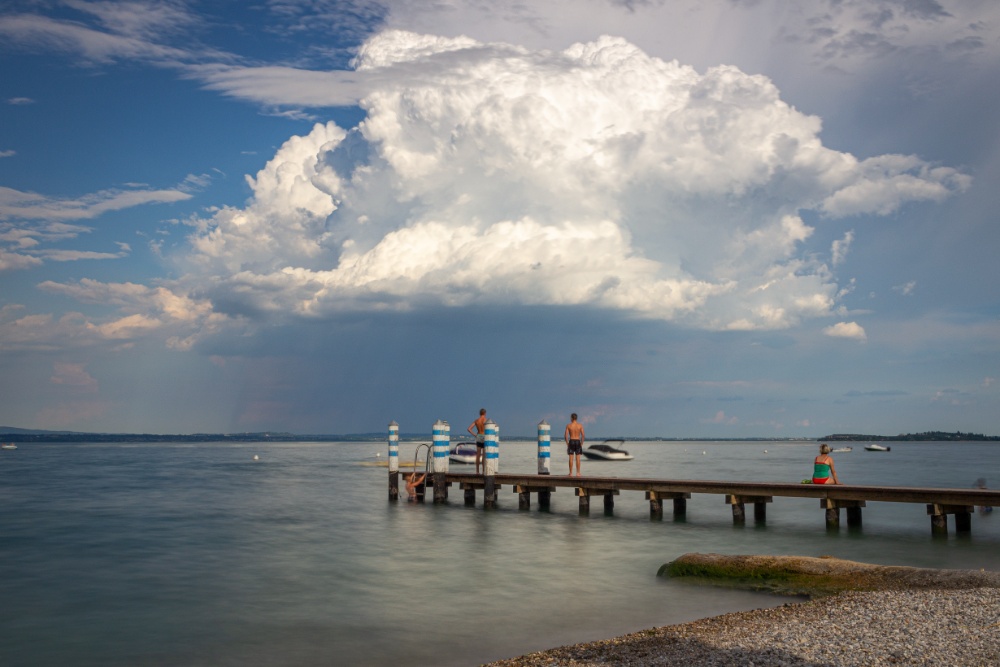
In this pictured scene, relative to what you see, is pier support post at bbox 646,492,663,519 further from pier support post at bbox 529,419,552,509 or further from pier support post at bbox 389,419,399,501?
pier support post at bbox 389,419,399,501

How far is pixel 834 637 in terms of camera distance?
9.41 m

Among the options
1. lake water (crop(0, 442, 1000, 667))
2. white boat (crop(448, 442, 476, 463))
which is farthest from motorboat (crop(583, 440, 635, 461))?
lake water (crop(0, 442, 1000, 667))

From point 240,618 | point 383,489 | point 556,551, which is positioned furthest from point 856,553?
point 383,489

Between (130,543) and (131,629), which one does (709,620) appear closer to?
(131,629)

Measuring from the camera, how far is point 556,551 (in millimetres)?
19594

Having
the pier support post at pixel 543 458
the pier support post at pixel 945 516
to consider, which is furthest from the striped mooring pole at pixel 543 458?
the pier support post at pixel 945 516

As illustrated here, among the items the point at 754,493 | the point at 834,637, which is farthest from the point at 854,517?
the point at 834,637

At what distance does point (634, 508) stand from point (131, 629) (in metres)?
20.0

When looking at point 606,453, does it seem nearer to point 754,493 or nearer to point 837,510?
point 754,493

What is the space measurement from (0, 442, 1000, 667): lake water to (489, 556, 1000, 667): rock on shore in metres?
1.40

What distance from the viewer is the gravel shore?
8633mm

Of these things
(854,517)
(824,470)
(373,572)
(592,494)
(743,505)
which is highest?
(824,470)

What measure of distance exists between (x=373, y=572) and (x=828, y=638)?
34.8 ft

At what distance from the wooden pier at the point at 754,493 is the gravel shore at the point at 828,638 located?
10.1 metres
